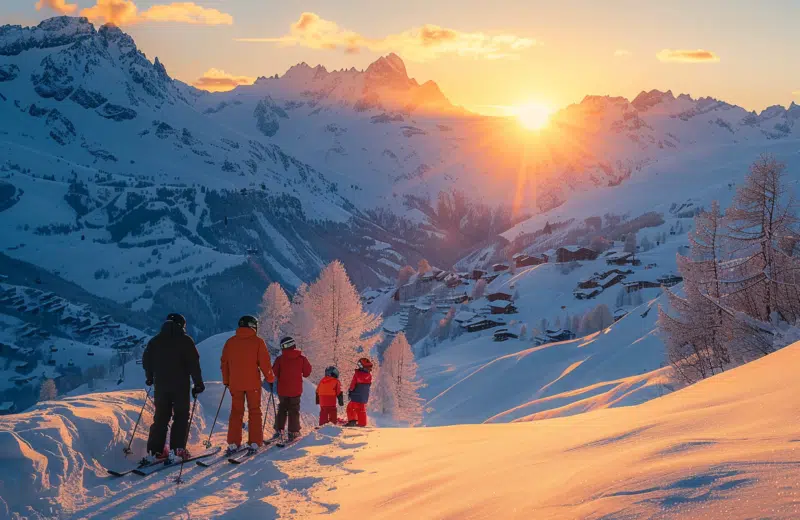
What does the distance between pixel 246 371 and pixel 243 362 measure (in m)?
0.16

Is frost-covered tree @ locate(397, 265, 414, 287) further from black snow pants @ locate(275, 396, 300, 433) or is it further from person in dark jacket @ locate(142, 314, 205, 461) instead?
person in dark jacket @ locate(142, 314, 205, 461)

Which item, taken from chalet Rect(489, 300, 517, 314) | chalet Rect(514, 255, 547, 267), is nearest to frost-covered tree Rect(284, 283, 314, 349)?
chalet Rect(489, 300, 517, 314)

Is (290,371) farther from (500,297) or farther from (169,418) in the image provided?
(500,297)

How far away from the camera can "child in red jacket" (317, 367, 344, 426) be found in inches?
603

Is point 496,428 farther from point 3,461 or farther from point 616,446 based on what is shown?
point 3,461

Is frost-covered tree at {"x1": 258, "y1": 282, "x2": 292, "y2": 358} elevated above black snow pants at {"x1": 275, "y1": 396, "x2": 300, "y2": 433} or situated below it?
below

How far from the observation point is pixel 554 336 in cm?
8625

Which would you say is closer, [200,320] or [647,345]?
[647,345]

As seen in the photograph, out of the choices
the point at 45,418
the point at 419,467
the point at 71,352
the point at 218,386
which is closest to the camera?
the point at 419,467

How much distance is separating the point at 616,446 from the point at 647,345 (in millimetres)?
50927

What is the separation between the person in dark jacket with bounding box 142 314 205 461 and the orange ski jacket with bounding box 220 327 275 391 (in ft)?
1.89

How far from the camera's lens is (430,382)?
2677 inches

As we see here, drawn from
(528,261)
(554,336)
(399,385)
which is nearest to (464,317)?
(554,336)

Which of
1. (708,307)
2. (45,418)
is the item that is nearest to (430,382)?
(708,307)
